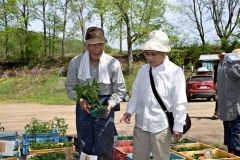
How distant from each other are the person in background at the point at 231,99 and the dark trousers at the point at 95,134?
6.21 feet

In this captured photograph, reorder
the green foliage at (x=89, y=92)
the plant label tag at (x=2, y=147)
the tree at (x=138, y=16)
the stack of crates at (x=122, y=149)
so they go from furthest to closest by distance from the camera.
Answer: the tree at (x=138, y=16) < the stack of crates at (x=122, y=149) < the plant label tag at (x=2, y=147) < the green foliage at (x=89, y=92)

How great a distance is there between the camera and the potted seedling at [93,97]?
16.7 feet

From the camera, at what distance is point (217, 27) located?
47.2m

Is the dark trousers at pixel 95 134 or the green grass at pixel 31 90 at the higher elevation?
the green grass at pixel 31 90

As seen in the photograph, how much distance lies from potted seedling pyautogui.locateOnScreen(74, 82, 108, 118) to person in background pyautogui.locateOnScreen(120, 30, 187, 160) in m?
0.54

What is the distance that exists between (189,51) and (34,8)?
1481cm

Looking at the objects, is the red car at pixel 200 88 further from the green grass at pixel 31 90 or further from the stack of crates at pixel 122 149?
the stack of crates at pixel 122 149

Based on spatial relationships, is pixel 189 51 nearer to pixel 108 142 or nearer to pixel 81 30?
pixel 81 30

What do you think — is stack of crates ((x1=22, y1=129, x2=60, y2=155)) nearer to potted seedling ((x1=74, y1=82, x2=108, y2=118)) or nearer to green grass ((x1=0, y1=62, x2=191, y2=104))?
potted seedling ((x1=74, y1=82, x2=108, y2=118))

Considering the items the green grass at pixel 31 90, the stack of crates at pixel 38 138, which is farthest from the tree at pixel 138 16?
the stack of crates at pixel 38 138

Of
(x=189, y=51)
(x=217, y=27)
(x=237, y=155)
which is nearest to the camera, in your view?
(x=237, y=155)

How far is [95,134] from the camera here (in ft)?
17.3

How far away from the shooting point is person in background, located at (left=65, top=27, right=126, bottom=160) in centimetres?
523

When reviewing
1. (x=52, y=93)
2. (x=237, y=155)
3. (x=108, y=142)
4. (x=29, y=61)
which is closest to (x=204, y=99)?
(x=52, y=93)
